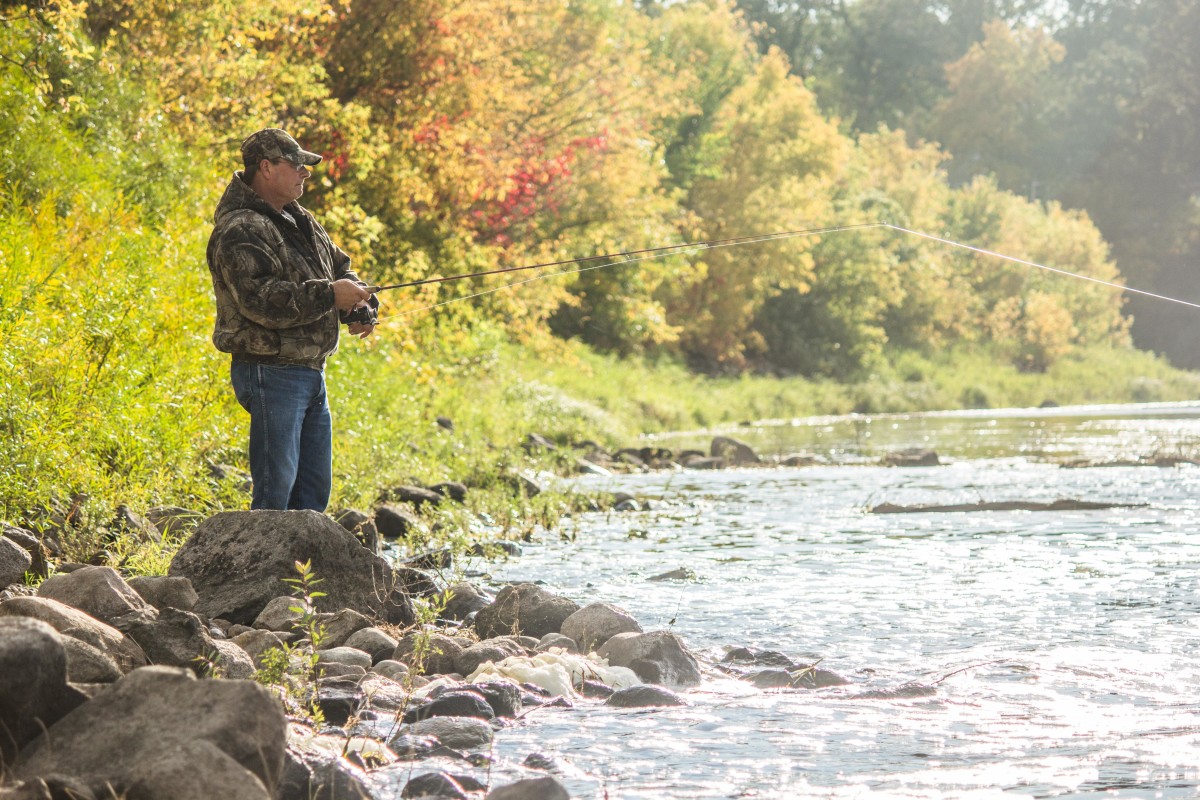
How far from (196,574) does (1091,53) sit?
7224 cm

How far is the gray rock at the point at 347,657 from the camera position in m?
5.54

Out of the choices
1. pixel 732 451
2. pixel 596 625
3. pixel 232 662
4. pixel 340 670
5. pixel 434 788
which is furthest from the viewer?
pixel 732 451

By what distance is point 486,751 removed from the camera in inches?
184

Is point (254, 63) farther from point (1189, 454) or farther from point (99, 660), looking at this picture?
point (1189, 454)

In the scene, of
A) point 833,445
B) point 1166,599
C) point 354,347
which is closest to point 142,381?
point 354,347

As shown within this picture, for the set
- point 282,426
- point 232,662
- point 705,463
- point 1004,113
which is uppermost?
point 1004,113

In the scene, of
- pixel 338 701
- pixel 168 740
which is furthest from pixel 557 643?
pixel 168 740

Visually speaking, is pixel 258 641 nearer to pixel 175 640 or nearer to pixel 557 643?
pixel 175 640

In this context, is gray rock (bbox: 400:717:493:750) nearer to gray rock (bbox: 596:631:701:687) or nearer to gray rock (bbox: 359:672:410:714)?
gray rock (bbox: 359:672:410:714)

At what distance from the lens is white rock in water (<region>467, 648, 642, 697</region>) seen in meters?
5.50

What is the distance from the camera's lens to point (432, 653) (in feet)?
18.8

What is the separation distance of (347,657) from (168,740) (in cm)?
196

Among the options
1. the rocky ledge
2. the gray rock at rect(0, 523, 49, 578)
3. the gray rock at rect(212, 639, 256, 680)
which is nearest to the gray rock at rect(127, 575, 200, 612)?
the rocky ledge

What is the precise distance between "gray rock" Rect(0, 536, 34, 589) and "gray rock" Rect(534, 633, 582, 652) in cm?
218
